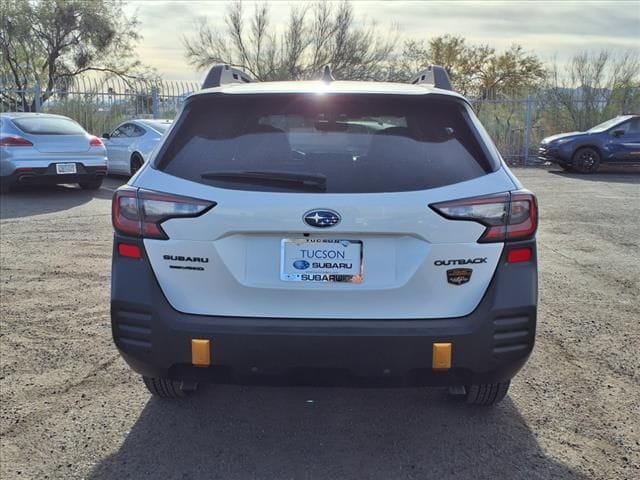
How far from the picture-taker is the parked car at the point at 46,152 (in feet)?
35.4

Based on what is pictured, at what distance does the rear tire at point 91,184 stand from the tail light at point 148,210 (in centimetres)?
971

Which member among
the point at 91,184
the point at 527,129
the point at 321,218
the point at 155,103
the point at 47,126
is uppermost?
the point at 155,103

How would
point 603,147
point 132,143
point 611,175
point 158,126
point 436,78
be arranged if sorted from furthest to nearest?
point 611,175 < point 603,147 < point 132,143 < point 158,126 < point 436,78

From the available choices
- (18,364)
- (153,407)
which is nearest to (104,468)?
(153,407)

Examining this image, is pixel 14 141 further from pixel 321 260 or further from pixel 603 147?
pixel 603 147

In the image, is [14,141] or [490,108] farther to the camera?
[490,108]

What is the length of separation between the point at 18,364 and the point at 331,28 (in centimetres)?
2620

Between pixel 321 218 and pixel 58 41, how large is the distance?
31.6m

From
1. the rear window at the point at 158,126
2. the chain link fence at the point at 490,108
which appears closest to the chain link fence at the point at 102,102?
the chain link fence at the point at 490,108

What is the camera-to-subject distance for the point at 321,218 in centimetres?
254

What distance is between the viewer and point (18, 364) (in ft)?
13.1

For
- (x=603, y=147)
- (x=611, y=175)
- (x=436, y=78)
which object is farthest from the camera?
(x=611, y=175)

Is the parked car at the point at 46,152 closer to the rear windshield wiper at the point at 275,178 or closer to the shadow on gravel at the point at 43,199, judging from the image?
the shadow on gravel at the point at 43,199

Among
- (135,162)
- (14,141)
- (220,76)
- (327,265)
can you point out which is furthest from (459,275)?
(135,162)
